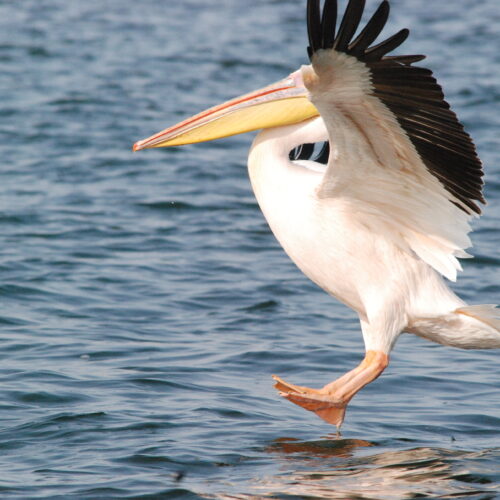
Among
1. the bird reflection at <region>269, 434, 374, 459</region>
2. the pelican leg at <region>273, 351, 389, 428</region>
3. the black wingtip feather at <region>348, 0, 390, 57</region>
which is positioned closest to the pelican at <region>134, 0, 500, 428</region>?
the pelican leg at <region>273, 351, 389, 428</region>

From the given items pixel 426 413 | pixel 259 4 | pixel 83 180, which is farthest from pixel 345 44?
pixel 259 4

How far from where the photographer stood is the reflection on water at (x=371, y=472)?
4.55m

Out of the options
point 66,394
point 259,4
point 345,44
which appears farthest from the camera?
point 259,4

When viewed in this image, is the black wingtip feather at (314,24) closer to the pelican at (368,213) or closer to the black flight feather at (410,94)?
the black flight feather at (410,94)

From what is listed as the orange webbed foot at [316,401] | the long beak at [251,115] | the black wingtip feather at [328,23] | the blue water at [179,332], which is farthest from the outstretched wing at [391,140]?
the blue water at [179,332]

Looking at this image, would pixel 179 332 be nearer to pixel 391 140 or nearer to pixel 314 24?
pixel 391 140

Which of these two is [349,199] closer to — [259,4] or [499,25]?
[499,25]

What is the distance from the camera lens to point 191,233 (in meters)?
9.13

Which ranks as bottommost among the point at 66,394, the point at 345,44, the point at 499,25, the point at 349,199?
the point at 66,394

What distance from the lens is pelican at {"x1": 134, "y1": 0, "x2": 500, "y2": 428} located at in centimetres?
476

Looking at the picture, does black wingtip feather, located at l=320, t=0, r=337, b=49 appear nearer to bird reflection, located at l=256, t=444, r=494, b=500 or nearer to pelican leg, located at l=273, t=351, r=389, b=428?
pelican leg, located at l=273, t=351, r=389, b=428

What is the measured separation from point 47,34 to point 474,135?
6.97 metres

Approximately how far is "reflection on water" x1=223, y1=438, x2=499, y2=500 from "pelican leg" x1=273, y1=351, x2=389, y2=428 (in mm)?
190

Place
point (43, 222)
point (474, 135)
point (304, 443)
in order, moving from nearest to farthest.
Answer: point (304, 443), point (43, 222), point (474, 135)
